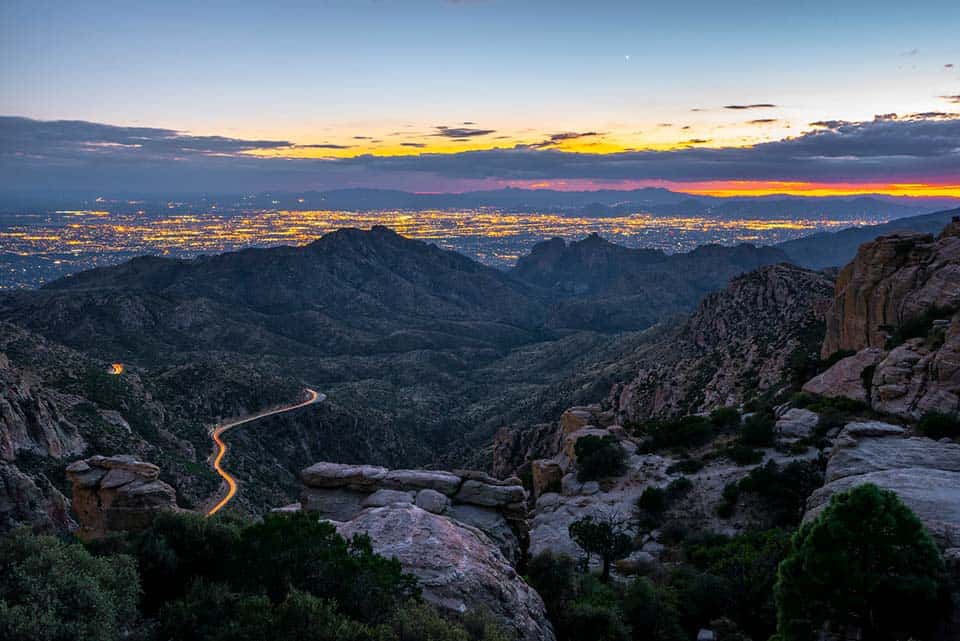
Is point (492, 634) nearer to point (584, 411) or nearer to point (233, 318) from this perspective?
point (584, 411)

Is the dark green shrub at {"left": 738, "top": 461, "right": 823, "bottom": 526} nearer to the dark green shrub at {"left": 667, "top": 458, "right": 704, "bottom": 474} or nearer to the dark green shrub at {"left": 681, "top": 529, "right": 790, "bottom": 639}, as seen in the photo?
the dark green shrub at {"left": 681, "top": 529, "right": 790, "bottom": 639}

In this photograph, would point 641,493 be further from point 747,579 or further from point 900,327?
point 900,327

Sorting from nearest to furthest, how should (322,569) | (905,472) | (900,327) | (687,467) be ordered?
(322,569), (905,472), (687,467), (900,327)

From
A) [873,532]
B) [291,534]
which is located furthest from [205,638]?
[873,532]

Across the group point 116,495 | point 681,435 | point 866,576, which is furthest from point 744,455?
point 116,495

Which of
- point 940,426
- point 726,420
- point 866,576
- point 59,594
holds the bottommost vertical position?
point 726,420

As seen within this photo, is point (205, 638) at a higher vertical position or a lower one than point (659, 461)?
Result: higher
